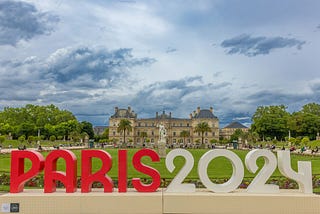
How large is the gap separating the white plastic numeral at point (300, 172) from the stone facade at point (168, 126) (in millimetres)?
105548

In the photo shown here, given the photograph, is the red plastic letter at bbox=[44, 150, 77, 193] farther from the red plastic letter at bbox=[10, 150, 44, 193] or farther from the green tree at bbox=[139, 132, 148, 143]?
the green tree at bbox=[139, 132, 148, 143]

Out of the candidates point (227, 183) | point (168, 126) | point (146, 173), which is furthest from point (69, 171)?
point (168, 126)

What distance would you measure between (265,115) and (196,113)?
4104cm

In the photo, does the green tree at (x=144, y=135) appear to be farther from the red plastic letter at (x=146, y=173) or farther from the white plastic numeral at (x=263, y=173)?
the white plastic numeral at (x=263, y=173)

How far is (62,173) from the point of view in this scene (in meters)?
9.00

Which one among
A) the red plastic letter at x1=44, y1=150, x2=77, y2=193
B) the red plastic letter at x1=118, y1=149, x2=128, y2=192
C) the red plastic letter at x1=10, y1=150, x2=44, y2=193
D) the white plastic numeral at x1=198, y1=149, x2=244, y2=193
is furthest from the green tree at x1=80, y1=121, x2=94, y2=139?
the white plastic numeral at x1=198, y1=149, x2=244, y2=193
